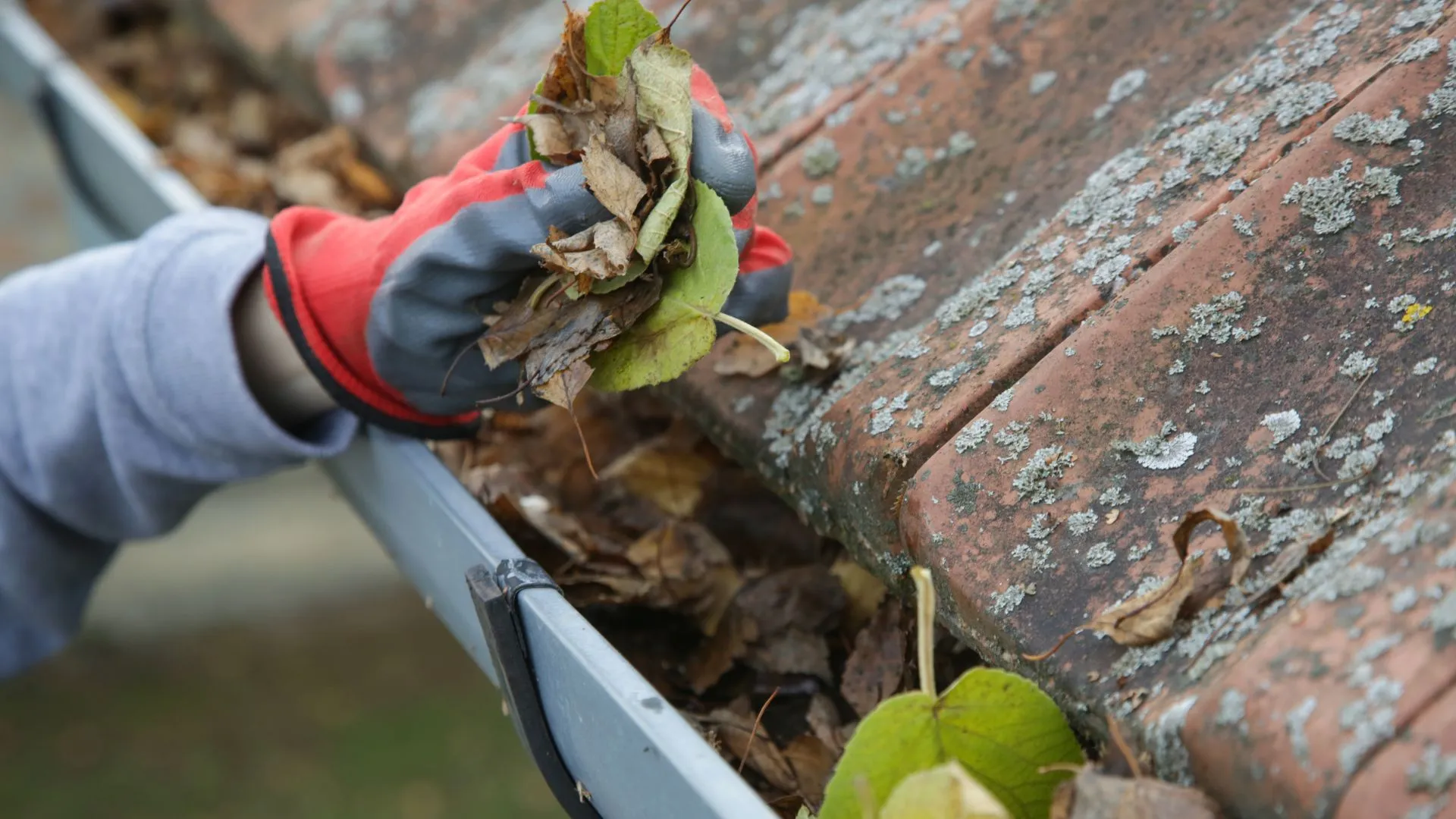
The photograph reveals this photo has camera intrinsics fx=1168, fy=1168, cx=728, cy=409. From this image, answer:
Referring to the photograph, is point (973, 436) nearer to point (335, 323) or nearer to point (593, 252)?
point (593, 252)

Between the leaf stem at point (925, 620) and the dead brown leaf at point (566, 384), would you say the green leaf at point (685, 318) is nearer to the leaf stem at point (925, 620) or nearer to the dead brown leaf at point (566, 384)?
the dead brown leaf at point (566, 384)

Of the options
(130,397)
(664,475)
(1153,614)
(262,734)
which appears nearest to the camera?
(1153,614)

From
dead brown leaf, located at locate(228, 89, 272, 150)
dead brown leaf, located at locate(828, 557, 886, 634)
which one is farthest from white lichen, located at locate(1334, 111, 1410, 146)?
dead brown leaf, located at locate(228, 89, 272, 150)

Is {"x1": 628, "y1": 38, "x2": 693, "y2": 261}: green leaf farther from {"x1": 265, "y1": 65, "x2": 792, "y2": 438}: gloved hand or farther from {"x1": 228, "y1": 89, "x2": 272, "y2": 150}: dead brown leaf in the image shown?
{"x1": 228, "y1": 89, "x2": 272, "y2": 150}: dead brown leaf

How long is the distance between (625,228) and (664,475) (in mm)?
489

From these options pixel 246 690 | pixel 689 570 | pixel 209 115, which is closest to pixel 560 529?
pixel 689 570

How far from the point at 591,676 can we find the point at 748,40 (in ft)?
3.07

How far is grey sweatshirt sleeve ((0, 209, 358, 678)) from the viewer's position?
1182mm

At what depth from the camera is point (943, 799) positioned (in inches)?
25.3

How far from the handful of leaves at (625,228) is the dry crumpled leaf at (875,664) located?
1.09 feet

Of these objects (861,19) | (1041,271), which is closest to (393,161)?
(861,19)

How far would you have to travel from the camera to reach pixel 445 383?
41.8 inches

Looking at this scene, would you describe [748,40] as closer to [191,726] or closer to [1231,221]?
[1231,221]

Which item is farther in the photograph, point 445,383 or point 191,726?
point 191,726
